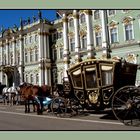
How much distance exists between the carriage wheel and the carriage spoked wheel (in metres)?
3.30

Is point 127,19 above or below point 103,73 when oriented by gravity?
above

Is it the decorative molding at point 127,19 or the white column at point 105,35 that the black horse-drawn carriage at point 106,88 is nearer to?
the decorative molding at point 127,19

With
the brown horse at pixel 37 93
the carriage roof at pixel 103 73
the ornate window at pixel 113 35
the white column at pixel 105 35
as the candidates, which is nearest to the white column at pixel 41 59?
the white column at pixel 105 35

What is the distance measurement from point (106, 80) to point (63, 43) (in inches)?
1303

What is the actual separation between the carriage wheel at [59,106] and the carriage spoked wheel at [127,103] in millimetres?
3298

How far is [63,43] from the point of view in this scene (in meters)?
44.1

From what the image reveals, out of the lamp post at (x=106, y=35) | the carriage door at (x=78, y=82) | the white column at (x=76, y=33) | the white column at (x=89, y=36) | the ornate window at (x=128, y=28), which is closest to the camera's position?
the carriage door at (x=78, y=82)

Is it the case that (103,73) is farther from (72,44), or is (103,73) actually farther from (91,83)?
(72,44)

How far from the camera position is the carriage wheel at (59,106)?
1324 centimetres

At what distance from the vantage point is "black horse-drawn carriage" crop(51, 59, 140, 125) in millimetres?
9961

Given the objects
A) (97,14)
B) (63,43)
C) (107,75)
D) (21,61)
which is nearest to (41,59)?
(63,43)

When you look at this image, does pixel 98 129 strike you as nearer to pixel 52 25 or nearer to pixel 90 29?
pixel 90 29

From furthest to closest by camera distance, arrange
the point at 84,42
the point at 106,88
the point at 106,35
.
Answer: the point at 84,42 → the point at 106,35 → the point at 106,88

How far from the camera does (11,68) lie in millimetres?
52156
